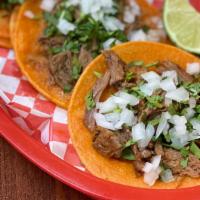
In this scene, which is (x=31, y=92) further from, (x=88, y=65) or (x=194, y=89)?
(x=194, y=89)

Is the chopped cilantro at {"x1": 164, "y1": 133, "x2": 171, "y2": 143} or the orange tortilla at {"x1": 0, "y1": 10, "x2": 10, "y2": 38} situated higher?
the orange tortilla at {"x1": 0, "y1": 10, "x2": 10, "y2": 38}

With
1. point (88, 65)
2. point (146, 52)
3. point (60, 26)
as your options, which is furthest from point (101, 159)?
point (60, 26)

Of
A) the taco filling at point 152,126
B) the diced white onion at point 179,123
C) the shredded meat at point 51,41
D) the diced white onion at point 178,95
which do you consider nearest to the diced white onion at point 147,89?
the taco filling at point 152,126

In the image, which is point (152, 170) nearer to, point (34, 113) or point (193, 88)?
point (193, 88)

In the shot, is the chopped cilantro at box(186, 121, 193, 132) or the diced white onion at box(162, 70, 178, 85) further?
the diced white onion at box(162, 70, 178, 85)

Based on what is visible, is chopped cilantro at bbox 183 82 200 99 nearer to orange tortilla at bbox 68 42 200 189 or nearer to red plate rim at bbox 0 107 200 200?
orange tortilla at bbox 68 42 200 189

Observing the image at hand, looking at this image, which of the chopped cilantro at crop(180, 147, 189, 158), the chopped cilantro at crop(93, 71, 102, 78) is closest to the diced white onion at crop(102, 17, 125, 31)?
the chopped cilantro at crop(93, 71, 102, 78)

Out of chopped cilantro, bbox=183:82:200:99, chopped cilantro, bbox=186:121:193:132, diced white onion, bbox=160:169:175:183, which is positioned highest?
chopped cilantro, bbox=183:82:200:99

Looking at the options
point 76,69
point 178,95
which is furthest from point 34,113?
point 178,95
